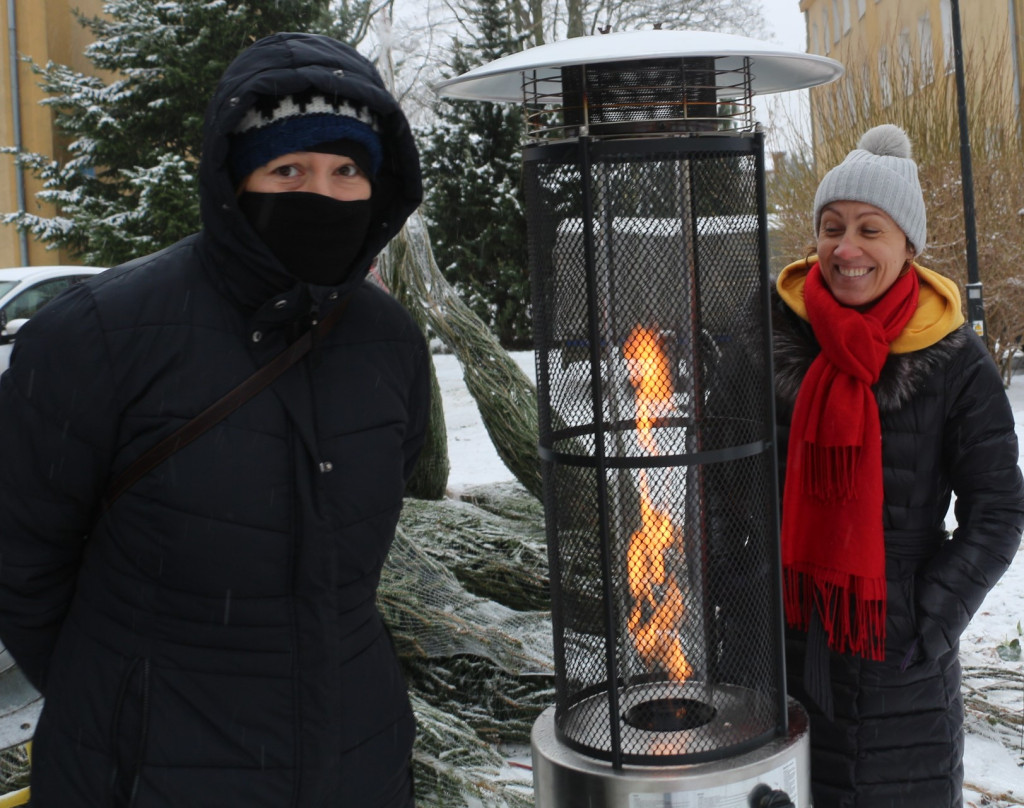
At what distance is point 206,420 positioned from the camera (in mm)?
1586

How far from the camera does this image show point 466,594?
4176 mm

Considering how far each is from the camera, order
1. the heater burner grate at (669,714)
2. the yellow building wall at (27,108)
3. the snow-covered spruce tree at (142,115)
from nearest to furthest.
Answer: the heater burner grate at (669,714), the snow-covered spruce tree at (142,115), the yellow building wall at (27,108)

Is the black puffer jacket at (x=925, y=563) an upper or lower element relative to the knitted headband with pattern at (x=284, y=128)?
lower

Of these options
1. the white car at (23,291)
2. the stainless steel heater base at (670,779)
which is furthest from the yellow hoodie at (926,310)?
the white car at (23,291)

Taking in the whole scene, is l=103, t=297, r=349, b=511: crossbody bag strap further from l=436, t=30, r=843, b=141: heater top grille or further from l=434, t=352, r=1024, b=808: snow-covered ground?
l=434, t=352, r=1024, b=808: snow-covered ground

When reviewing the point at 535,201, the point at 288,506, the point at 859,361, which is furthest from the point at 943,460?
Answer: the point at 288,506

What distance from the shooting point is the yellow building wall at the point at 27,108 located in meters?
18.1

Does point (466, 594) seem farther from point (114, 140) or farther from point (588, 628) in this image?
point (114, 140)

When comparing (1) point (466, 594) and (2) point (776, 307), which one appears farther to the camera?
(1) point (466, 594)

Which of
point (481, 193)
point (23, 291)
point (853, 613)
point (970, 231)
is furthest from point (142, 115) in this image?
point (853, 613)

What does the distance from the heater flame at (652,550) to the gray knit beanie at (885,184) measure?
23.3 inches

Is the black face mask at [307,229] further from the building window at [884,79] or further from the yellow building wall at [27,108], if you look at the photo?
the yellow building wall at [27,108]

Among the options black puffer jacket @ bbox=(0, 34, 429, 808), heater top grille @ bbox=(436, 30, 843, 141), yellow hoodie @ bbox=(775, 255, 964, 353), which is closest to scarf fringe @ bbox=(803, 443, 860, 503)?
yellow hoodie @ bbox=(775, 255, 964, 353)

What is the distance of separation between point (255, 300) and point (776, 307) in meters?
1.41
